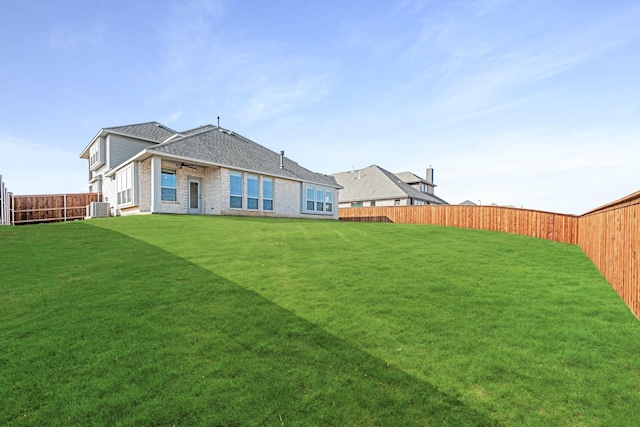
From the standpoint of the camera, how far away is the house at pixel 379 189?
125 ft

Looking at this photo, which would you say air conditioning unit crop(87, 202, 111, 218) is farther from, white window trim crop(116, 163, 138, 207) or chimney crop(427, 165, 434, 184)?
chimney crop(427, 165, 434, 184)

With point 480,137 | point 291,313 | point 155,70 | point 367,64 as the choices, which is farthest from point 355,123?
point 291,313

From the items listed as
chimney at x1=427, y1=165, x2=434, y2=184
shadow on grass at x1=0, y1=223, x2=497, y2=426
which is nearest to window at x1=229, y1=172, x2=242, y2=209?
shadow on grass at x1=0, y1=223, x2=497, y2=426

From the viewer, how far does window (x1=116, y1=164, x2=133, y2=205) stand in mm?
17234

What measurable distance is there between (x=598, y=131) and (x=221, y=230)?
A: 1452 cm

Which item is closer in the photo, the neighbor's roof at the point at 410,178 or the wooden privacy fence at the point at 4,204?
the wooden privacy fence at the point at 4,204

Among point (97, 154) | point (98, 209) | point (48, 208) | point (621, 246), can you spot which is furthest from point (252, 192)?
point (621, 246)

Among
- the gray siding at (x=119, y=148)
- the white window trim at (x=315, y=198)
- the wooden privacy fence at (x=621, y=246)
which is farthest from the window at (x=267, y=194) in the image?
the wooden privacy fence at (x=621, y=246)

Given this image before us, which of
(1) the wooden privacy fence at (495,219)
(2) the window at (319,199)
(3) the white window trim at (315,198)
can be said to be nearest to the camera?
(1) the wooden privacy fence at (495,219)

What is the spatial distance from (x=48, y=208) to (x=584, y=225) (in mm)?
29022

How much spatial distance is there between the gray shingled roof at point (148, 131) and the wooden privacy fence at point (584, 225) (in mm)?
18176

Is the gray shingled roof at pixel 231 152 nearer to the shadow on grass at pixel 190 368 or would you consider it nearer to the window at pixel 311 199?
the window at pixel 311 199

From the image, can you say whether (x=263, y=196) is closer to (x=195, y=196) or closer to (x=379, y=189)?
(x=195, y=196)

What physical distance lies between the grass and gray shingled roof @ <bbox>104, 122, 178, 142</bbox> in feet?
54.8
